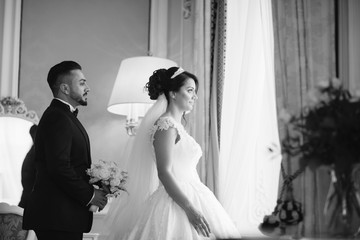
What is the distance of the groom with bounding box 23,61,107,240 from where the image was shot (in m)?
2.94

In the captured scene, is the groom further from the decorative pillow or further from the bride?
the decorative pillow

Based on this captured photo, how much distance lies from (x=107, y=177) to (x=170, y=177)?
1.13ft

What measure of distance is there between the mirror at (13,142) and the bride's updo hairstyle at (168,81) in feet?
5.55

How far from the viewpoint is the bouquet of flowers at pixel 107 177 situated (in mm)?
3010

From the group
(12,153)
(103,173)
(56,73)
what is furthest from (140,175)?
(12,153)

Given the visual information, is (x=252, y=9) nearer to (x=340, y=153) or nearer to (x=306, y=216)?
(x=306, y=216)

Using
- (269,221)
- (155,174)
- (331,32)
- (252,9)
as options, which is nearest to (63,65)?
(155,174)

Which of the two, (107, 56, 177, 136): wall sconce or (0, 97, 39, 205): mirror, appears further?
(0, 97, 39, 205): mirror

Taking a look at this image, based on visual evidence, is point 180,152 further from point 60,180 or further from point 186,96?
point 60,180

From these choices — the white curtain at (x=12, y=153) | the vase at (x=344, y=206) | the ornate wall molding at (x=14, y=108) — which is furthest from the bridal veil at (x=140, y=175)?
the vase at (x=344, y=206)

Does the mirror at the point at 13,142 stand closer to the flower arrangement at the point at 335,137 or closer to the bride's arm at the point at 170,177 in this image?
the bride's arm at the point at 170,177

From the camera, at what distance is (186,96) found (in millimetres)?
3369

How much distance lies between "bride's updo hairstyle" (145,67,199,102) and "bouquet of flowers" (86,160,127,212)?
1.99 ft

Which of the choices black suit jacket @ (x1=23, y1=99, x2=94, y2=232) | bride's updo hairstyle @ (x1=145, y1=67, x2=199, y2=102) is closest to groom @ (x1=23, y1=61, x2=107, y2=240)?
black suit jacket @ (x1=23, y1=99, x2=94, y2=232)
